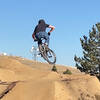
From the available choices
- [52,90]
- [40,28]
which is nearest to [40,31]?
[40,28]

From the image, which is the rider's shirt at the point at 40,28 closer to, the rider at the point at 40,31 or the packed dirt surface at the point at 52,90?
the rider at the point at 40,31

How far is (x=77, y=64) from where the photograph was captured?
41250 millimetres

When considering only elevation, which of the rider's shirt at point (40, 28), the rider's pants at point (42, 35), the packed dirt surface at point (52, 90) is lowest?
the packed dirt surface at point (52, 90)

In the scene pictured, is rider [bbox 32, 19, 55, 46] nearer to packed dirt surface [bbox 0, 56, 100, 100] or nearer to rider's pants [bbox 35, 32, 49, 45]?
rider's pants [bbox 35, 32, 49, 45]

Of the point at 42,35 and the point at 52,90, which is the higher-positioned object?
the point at 42,35

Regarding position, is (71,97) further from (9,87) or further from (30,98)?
(9,87)

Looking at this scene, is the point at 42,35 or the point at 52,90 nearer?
the point at 52,90

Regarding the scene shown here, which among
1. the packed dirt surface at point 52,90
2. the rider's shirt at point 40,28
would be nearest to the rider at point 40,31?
the rider's shirt at point 40,28

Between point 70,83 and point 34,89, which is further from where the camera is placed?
point 70,83

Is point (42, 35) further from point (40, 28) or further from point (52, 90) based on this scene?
point (52, 90)

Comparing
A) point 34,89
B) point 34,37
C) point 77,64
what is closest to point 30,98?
point 34,89

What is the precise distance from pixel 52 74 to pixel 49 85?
4.64 metres

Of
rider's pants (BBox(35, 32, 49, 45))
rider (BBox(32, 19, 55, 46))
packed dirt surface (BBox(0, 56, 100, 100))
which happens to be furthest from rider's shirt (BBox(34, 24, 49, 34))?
packed dirt surface (BBox(0, 56, 100, 100))

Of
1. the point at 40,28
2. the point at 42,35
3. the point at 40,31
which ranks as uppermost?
the point at 40,28
